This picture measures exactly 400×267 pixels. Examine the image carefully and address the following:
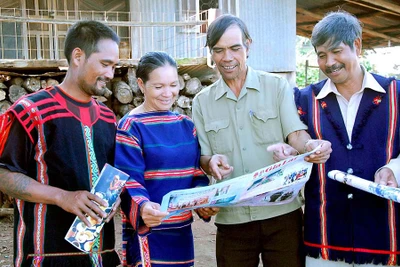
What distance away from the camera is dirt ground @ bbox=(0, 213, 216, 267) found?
550 centimetres

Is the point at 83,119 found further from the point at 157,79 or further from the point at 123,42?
the point at 123,42

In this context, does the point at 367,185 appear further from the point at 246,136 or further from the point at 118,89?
the point at 118,89

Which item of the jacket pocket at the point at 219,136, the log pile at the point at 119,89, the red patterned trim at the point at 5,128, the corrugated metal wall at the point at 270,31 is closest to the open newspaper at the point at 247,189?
the jacket pocket at the point at 219,136

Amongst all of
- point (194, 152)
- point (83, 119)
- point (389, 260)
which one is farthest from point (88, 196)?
point (389, 260)

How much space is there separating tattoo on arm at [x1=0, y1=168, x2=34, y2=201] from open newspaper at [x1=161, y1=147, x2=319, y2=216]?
26.1 inches

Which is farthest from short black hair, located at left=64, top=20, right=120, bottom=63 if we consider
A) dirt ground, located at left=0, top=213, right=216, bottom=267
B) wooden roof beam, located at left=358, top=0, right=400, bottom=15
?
wooden roof beam, located at left=358, top=0, right=400, bottom=15

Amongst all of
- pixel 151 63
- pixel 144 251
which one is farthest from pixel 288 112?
pixel 144 251

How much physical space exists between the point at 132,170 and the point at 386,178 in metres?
1.33

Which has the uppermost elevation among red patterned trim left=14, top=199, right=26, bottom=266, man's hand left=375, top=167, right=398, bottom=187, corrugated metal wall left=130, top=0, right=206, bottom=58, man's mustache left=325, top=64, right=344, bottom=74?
corrugated metal wall left=130, top=0, right=206, bottom=58

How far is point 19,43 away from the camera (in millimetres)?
9648

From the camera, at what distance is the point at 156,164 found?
260 cm

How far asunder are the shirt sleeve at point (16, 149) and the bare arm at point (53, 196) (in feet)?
0.12

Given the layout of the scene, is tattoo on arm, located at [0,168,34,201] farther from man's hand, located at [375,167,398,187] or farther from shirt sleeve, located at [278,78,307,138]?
man's hand, located at [375,167,398,187]

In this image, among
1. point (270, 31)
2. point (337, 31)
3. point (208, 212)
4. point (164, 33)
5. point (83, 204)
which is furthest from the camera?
point (270, 31)
